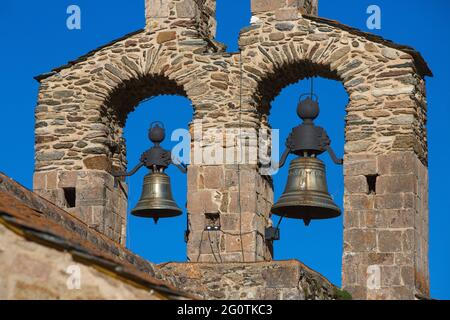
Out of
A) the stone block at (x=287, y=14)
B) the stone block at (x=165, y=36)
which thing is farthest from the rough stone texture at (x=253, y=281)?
the stone block at (x=287, y=14)

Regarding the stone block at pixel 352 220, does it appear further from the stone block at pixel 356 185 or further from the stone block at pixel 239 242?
the stone block at pixel 239 242

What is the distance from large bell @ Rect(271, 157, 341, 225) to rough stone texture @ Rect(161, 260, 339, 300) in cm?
94

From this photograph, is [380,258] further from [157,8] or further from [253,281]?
[157,8]

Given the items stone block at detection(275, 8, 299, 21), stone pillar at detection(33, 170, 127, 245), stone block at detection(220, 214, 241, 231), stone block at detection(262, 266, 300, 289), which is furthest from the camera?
stone pillar at detection(33, 170, 127, 245)

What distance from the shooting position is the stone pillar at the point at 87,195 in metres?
21.6

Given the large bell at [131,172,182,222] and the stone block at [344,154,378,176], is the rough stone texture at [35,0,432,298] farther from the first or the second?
the large bell at [131,172,182,222]

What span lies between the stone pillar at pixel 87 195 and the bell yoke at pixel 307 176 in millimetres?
2294

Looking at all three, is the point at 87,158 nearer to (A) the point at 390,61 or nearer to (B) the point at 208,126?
(B) the point at 208,126

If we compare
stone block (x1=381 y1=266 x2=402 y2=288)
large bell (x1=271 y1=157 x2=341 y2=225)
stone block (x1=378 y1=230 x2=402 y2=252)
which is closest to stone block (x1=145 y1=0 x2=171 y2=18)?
large bell (x1=271 y1=157 x2=341 y2=225)

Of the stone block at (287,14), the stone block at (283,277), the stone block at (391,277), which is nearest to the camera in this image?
the stone block at (283,277)

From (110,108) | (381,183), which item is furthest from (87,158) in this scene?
(381,183)

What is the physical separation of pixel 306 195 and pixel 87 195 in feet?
9.70

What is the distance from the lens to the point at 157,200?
2147 cm

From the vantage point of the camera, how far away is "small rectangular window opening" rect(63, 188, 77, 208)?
2186 centimetres
